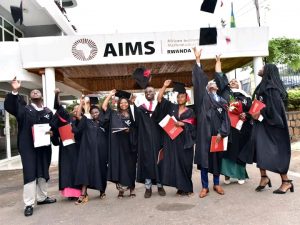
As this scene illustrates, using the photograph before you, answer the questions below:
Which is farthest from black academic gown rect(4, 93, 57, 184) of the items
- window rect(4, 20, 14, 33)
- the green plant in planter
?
window rect(4, 20, 14, 33)

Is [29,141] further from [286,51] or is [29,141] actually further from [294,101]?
[286,51]

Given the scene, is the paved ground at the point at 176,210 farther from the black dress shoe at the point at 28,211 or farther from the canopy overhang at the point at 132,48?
the canopy overhang at the point at 132,48

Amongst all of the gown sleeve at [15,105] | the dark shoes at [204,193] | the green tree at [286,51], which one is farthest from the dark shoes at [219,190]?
the green tree at [286,51]

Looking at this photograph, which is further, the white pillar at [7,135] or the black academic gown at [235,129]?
the white pillar at [7,135]

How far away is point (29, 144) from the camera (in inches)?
244

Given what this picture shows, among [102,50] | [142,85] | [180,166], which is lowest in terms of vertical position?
[180,166]

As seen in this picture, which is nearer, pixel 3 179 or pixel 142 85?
pixel 142 85

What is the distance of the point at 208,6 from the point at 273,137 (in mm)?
3844

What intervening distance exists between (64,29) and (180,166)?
50.4 ft

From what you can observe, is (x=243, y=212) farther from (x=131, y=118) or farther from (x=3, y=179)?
(x=3, y=179)

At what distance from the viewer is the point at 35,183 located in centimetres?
623

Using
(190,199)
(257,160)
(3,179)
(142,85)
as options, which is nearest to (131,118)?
(142,85)

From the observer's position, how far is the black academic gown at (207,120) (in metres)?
6.36

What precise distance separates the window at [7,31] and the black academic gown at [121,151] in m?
9.95
